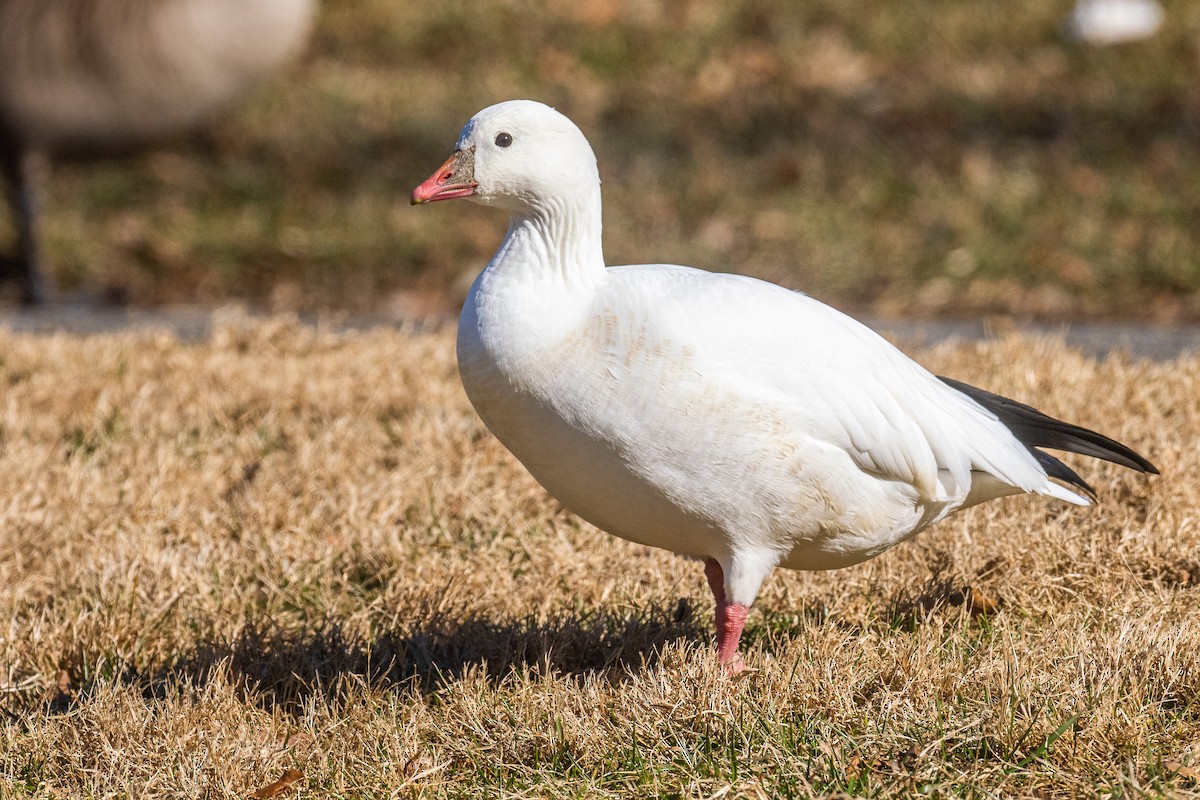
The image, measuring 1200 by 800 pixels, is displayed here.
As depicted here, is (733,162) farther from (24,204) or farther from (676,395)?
(676,395)

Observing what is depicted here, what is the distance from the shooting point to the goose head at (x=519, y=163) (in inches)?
109

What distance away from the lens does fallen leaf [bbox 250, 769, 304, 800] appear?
2.73 m

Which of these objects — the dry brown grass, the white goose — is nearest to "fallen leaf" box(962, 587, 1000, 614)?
the dry brown grass

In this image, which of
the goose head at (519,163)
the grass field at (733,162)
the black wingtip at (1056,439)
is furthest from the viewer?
the grass field at (733,162)

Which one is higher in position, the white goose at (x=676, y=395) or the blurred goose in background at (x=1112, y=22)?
the blurred goose in background at (x=1112, y=22)

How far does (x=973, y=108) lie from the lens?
29.2ft

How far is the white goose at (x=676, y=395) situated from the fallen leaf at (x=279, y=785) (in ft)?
2.42

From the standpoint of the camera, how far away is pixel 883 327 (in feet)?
21.0

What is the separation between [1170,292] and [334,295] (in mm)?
4056

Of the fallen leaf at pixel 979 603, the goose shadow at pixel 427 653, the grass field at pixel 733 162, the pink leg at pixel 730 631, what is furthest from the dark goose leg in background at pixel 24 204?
the fallen leaf at pixel 979 603

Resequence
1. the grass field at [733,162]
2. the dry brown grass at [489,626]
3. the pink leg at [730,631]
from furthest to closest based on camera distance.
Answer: the grass field at [733,162]
the pink leg at [730,631]
the dry brown grass at [489,626]

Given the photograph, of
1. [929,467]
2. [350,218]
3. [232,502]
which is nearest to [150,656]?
[232,502]

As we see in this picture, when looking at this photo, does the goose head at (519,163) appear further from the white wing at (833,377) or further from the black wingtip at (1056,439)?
the black wingtip at (1056,439)

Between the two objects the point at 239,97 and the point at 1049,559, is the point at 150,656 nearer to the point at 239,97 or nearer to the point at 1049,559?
the point at 1049,559
